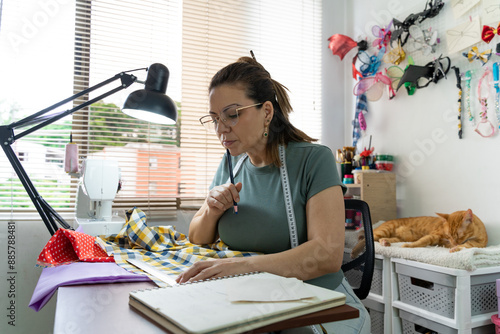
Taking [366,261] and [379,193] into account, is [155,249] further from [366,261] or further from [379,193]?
[379,193]

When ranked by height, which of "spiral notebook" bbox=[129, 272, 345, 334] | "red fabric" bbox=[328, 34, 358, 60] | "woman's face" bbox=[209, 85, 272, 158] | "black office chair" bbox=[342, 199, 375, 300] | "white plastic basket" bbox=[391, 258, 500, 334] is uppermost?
"red fabric" bbox=[328, 34, 358, 60]

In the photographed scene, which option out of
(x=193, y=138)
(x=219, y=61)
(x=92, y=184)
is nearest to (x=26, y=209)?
(x=92, y=184)

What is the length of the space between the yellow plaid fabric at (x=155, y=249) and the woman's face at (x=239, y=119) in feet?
1.07

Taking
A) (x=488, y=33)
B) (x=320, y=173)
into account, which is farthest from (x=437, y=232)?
(x=320, y=173)

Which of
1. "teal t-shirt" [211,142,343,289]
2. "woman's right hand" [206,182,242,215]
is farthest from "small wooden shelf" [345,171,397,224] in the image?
"woman's right hand" [206,182,242,215]

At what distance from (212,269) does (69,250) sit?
0.52 m

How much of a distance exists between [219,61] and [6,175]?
4.82 ft

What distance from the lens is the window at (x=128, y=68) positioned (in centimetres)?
214

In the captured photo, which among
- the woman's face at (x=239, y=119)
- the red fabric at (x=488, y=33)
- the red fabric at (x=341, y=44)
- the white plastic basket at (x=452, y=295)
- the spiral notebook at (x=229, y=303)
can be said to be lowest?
the white plastic basket at (x=452, y=295)

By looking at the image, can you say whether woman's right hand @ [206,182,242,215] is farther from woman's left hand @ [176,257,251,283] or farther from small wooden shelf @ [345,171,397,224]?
small wooden shelf @ [345,171,397,224]

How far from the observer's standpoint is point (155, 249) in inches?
45.9

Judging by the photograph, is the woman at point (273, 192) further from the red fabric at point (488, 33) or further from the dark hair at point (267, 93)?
the red fabric at point (488, 33)

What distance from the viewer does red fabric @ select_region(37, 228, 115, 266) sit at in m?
1.02

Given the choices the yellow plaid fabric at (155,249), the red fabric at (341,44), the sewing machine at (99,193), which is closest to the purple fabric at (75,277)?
the yellow plaid fabric at (155,249)
